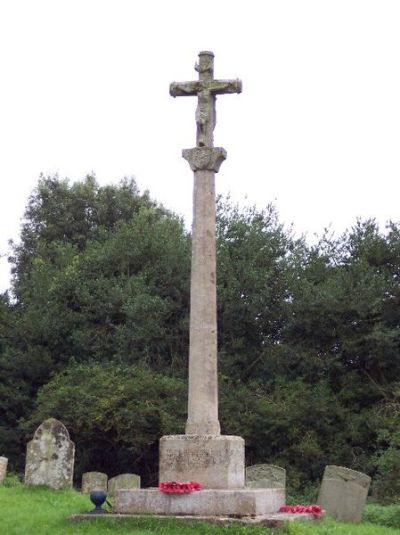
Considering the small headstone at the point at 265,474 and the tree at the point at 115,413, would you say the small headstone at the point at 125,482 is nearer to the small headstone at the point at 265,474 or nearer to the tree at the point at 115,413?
the small headstone at the point at 265,474

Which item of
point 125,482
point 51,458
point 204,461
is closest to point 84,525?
point 204,461

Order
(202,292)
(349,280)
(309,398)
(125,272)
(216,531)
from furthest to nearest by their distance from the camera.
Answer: (125,272) → (349,280) → (309,398) → (202,292) → (216,531)

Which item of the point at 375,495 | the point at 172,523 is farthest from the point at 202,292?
the point at 375,495

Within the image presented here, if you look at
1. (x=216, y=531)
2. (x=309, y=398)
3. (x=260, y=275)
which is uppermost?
(x=260, y=275)

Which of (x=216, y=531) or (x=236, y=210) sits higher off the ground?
(x=236, y=210)

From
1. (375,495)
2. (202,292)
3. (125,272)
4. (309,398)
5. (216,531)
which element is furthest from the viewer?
(125,272)

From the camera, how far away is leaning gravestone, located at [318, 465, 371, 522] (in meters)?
18.4

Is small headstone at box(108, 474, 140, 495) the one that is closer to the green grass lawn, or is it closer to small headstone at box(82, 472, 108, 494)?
small headstone at box(82, 472, 108, 494)

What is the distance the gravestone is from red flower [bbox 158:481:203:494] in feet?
17.4

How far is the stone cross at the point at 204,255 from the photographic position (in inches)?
592

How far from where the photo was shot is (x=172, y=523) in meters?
13.5

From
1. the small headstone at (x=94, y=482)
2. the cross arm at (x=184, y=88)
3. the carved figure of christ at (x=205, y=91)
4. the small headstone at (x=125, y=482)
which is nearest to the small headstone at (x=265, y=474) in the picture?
the small headstone at (x=125, y=482)

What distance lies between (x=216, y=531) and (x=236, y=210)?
23.8 m

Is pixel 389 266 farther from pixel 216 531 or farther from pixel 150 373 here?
pixel 216 531
